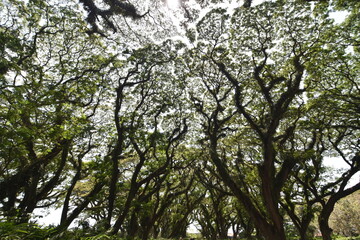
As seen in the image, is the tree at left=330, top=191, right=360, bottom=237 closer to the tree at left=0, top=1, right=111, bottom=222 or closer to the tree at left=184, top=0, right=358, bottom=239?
the tree at left=184, top=0, right=358, bottom=239

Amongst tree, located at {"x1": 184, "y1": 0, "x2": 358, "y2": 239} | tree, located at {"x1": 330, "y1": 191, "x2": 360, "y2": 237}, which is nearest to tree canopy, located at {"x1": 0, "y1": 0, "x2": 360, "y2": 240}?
tree, located at {"x1": 184, "y1": 0, "x2": 358, "y2": 239}

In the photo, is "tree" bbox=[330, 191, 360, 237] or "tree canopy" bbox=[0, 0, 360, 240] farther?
"tree" bbox=[330, 191, 360, 237]

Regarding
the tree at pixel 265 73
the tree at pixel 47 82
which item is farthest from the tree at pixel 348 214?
the tree at pixel 47 82

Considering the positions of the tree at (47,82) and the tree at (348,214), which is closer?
the tree at (47,82)

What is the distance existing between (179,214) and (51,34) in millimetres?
22610

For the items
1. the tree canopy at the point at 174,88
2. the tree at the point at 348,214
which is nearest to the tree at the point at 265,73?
the tree canopy at the point at 174,88

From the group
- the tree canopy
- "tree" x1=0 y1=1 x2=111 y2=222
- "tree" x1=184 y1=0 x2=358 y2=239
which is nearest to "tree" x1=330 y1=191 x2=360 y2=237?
the tree canopy

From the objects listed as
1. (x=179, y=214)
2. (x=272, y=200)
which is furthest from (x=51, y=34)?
(x=179, y=214)

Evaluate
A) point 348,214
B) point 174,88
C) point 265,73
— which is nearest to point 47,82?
point 174,88

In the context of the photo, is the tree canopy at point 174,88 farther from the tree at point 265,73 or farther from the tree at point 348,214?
the tree at point 348,214

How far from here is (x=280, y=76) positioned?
1106 cm

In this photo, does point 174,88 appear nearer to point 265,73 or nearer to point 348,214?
point 265,73

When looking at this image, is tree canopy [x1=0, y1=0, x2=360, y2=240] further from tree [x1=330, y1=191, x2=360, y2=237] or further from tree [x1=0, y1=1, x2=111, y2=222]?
tree [x1=330, y1=191, x2=360, y2=237]

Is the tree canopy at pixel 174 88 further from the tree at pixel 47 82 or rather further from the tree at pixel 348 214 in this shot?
the tree at pixel 348 214
